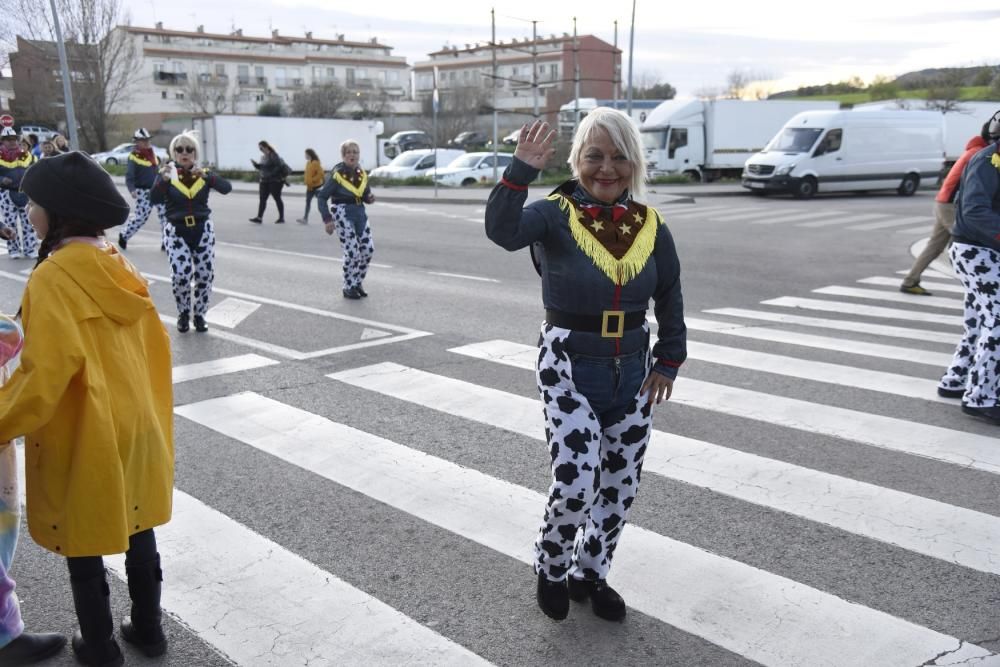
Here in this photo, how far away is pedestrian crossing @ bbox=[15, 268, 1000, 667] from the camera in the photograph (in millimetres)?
3262

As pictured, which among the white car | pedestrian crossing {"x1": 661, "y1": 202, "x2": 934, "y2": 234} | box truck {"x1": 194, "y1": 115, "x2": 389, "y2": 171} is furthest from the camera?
box truck {"x1": 194, "y1": 115, "x2": 389, "y2": 171}

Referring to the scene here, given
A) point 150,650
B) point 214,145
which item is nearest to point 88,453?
point 150,650

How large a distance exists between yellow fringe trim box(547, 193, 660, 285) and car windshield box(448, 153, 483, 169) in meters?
30.6

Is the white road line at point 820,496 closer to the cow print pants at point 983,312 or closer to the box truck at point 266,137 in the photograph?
the cow print pants at point 983,312

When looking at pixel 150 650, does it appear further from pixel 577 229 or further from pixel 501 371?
pixel 501 371

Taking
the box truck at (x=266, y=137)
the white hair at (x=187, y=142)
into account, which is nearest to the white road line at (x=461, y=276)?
the white hair at (x=187, y=142)

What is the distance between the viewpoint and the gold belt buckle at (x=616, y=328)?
10.1 ft

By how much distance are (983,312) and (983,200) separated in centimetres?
74

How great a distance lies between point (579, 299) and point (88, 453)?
168 cm

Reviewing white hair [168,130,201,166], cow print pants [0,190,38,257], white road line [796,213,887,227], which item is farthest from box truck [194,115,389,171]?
white hair [168,130,201,166]

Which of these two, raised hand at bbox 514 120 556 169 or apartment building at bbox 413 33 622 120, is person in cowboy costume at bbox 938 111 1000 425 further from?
apartment building at bbox 413 33 622 120

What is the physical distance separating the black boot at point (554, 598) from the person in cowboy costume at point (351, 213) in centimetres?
730

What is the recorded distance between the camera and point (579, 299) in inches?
121

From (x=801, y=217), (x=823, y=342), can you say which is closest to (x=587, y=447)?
(x=823, y=342)
